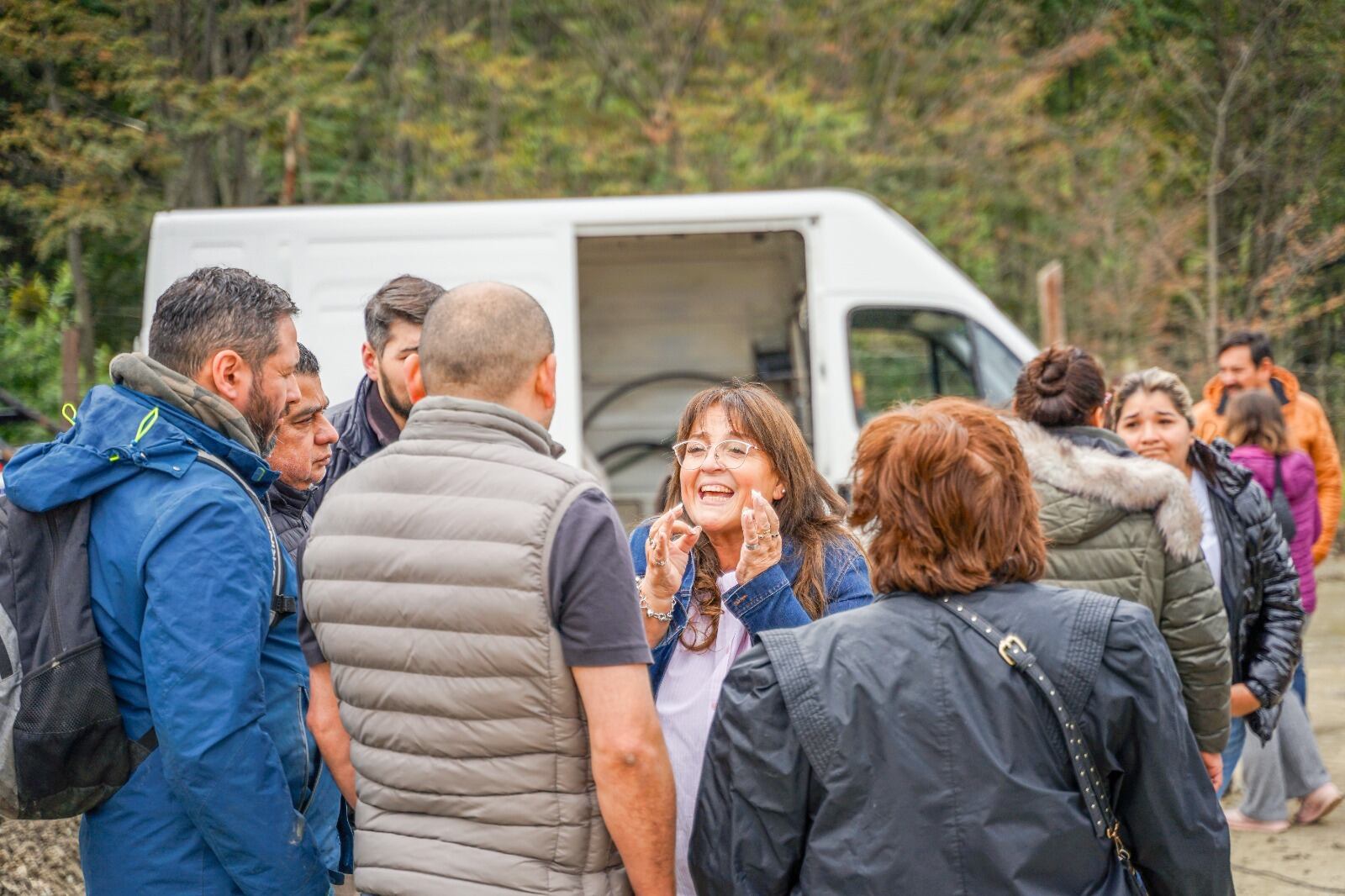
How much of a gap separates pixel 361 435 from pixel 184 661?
1289mm

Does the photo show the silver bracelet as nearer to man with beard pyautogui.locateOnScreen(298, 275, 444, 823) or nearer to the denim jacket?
the denim jacket

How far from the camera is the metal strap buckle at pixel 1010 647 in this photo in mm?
1893

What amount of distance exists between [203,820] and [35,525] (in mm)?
638

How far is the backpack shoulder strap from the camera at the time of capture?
1.91 meters

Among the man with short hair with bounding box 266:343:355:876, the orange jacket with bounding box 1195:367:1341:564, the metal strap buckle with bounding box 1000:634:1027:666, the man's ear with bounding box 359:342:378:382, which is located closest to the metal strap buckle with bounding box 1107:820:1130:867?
the metal strap buckle with bounding box 1000:634:1027:666

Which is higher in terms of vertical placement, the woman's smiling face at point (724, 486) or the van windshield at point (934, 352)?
the van windshield at point (934, 352)

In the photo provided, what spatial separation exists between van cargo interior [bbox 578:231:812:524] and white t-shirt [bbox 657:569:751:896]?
689cm

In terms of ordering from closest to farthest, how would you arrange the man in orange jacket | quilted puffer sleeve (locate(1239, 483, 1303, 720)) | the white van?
quilted puffer sleeve (locate(1239, 483, 1303, 720)) → the man in orange jacket → the white van

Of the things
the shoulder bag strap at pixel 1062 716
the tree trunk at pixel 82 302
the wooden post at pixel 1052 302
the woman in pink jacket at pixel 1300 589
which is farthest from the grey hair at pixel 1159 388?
the tree trunk at pixel 82 302

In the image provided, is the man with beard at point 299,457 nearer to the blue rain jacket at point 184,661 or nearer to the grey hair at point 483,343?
the blue rain jacket at point 184,661

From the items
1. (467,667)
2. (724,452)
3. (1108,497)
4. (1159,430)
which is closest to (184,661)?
(467,667)

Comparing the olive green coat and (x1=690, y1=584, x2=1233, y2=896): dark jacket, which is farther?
the olive green coat

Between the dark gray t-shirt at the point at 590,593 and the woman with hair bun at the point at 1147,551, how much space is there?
1.66m

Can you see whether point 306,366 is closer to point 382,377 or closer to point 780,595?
point 382,377
